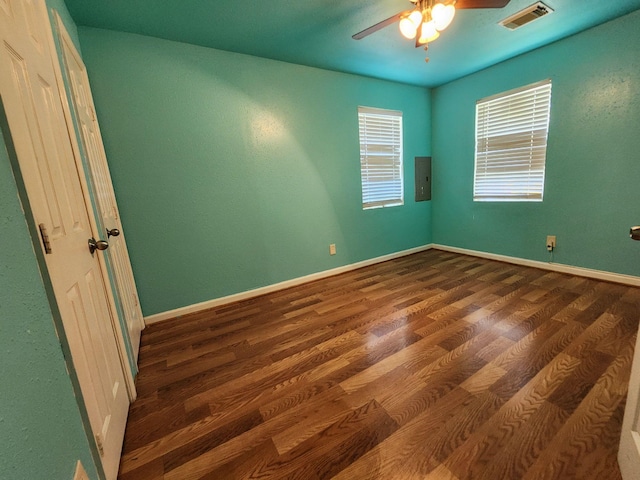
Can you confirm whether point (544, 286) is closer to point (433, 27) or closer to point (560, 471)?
point (560, 471)

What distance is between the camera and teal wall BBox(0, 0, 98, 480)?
568 mm

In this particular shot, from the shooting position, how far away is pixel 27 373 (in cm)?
65

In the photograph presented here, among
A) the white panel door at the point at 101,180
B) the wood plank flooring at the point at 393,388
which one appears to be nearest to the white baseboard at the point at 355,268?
the wood plank flooring at the point at 393,388

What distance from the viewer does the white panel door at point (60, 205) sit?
83 cm

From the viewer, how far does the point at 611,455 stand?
110cm

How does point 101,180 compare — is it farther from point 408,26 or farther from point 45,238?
point 408,26

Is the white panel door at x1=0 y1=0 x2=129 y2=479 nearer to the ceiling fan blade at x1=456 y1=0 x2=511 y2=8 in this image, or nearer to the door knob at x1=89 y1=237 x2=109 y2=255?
the door knob at x1=89 y1=237 x2=109 y2=255

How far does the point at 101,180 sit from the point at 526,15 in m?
3.67

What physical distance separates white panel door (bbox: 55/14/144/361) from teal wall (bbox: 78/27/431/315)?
0.53 ft

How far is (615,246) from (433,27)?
2.89 m

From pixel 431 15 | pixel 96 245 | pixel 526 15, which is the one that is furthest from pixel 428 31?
pixel 96 245

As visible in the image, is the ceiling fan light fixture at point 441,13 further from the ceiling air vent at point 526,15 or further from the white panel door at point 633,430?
the white panel door at point 633,430

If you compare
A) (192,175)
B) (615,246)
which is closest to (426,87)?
(615,246)

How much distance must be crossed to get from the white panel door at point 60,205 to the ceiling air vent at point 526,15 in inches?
127
